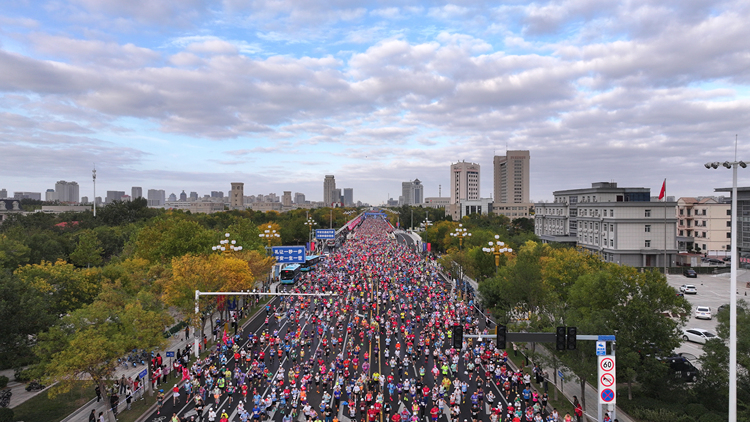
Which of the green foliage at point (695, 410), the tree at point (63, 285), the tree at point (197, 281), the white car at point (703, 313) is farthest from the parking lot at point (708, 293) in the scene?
the tree at point (63, 285)

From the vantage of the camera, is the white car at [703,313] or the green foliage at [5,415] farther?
the white car at [703,313]

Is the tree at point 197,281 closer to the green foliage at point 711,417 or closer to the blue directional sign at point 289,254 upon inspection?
the blue directional sign at point 289,254

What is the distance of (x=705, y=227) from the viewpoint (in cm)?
7775

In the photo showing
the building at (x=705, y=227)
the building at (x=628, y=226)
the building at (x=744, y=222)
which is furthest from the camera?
the building at (x=705, y=227)

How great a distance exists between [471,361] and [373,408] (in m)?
9.56

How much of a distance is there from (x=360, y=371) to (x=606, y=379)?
1416cm

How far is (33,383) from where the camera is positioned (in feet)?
Answer: 77.7

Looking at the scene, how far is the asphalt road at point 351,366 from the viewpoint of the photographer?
67.4 ft

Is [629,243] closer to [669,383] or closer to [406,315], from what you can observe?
[406,315]

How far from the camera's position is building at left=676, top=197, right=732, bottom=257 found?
247ft

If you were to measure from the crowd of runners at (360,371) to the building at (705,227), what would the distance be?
2503 inches

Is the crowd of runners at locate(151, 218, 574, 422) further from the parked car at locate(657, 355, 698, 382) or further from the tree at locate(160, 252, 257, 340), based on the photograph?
the parked car at locate(657, 355, 698, 382)

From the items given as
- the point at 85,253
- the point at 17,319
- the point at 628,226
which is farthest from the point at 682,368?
the point at 85,253

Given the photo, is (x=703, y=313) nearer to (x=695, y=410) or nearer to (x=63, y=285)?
(x=695, y=410)
